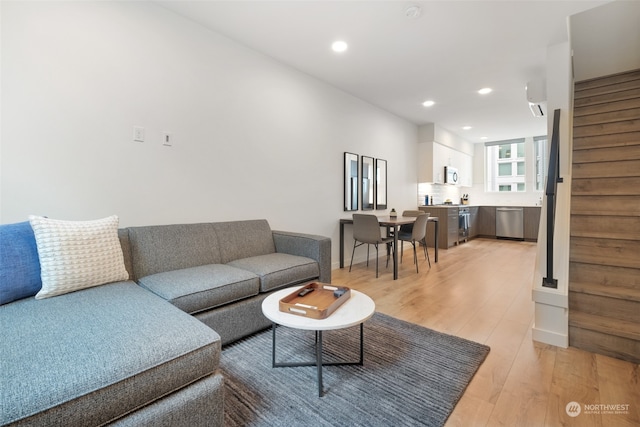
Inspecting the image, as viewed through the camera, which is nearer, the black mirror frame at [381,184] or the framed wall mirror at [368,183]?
the framed wall mirror at [368,183]

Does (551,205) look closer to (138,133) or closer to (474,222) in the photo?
(138,133)

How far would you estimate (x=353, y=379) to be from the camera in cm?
157

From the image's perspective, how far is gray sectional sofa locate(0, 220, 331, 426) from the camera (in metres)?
0.81

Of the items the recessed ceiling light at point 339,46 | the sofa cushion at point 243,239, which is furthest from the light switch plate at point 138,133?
the recessed ceiling light at point 339,46

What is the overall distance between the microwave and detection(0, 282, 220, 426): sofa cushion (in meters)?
6.13

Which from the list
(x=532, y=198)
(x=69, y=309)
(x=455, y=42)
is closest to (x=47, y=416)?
(x=69, y=309)

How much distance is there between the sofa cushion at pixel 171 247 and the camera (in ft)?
6.64

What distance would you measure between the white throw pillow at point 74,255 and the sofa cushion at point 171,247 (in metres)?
0.26

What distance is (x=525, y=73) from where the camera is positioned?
3.47m

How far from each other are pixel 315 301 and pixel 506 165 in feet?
25.7

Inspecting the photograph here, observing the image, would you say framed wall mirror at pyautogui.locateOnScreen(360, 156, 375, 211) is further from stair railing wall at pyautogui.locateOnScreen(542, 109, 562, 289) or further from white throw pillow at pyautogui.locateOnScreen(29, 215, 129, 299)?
white throw pillow at pyautogui.locateOnScreen(29, 215, 129, 299)

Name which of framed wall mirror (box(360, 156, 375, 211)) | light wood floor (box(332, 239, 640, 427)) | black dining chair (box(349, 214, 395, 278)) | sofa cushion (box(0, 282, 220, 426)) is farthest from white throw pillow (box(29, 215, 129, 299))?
framed wall mirror (box(360, 156, 375, 211))

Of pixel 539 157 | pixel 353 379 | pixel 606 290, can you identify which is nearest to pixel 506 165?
pixel 539 157

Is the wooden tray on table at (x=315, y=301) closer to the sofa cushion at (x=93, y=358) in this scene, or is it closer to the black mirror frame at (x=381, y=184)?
the sofa cushion at (x=93, y=358)
